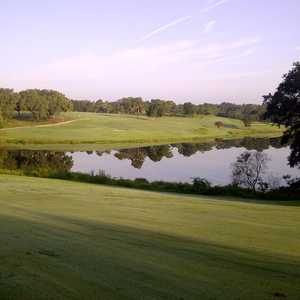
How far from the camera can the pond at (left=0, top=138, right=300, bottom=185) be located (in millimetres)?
46644

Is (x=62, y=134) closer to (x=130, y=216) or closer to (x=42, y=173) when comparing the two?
(x=42, y=173)

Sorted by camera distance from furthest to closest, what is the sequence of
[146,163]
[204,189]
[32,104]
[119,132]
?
[32,104] → [119,132] → [146,163] → [204,189]

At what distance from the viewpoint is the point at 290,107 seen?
1270 inches

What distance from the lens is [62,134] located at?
9394 centimetres

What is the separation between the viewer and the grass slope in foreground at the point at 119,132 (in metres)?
87.3

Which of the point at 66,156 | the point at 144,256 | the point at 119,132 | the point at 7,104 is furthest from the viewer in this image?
the point at 7,104

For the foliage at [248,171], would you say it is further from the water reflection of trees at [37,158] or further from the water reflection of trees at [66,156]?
the water reflection of trees at [37,158]

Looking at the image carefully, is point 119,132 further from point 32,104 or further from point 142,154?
point 142,154

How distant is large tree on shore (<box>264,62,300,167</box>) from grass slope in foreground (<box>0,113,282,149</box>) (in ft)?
183

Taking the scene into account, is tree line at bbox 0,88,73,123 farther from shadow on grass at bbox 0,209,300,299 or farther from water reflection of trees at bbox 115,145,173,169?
shadow on grass at bbox 0,209,300,299

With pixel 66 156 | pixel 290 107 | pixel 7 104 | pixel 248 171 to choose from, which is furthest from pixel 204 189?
pixel 7 104

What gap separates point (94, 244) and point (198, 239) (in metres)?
1.71

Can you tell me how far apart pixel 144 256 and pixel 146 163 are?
53.3m

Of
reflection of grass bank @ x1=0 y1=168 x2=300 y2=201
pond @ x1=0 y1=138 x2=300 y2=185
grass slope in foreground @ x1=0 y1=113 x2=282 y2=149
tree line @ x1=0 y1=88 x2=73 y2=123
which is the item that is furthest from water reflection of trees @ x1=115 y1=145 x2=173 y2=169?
tree line @ x1=0 y1=88 x2=73 y2=123
